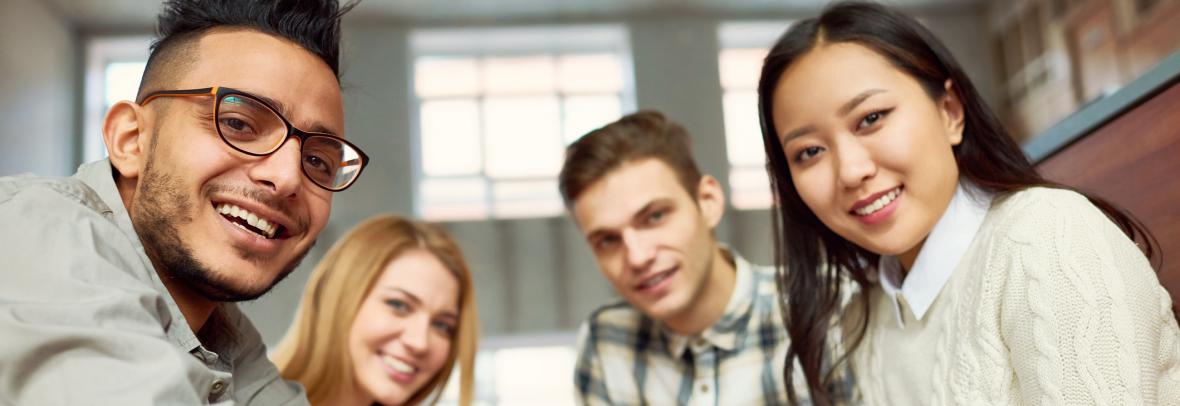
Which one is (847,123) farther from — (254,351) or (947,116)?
(254,351)

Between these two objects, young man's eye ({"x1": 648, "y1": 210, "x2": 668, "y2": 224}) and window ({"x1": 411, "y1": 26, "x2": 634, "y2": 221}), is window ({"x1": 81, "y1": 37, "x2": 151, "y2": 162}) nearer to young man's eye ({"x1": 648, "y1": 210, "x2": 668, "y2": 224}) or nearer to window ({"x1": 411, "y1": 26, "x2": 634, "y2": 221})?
window ({"x1": 411, "y1": 26, "x2": 634, "y2": 221})

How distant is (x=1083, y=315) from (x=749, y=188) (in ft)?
21.9

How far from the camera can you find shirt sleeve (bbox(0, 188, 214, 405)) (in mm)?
849

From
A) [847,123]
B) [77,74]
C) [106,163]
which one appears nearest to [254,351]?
[106,163]

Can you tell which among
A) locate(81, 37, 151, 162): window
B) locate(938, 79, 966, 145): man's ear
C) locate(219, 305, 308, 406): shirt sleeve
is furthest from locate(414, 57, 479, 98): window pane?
locate(938, 79, 966, 145): man's ear

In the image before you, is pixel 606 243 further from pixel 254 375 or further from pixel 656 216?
pixel 254 375

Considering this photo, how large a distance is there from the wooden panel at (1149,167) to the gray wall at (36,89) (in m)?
6.26

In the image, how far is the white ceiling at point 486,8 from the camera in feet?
23.7

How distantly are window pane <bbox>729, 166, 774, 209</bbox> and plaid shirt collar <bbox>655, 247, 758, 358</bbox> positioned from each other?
5210 millimetres

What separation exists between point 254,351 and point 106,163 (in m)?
0.37

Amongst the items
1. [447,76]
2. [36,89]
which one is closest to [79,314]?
[36,89]

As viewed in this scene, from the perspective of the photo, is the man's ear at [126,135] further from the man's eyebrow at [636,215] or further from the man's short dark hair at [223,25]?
the man's eyebrow at [636,215]

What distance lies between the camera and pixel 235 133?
3.85 ft

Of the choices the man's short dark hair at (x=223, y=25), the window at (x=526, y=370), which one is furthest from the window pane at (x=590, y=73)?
the man's short dark hair at (x=223, y=25)
